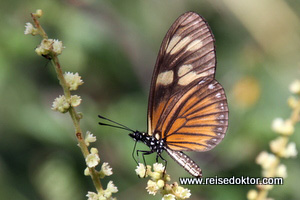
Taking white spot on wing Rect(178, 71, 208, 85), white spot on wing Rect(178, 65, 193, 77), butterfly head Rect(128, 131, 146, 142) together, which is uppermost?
white spot on wing Rect(178, 65, 193, 77)

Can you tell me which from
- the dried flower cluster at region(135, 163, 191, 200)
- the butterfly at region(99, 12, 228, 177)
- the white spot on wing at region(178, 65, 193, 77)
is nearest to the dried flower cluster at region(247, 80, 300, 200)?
the dried flower cluster at region(135, 163, 191, 200)

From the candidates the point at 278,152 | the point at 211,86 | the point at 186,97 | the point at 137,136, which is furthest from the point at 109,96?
the point at 278,152

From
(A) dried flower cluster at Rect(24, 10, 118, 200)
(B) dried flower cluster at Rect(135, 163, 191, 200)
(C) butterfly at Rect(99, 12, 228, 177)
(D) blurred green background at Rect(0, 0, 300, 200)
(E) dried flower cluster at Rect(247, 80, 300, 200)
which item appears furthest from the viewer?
(D) blurred green background at Rect(0, 0, 300, 200)

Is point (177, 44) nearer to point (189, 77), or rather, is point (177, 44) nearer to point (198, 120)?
point (189, 77)

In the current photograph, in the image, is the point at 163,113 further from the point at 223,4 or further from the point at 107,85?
the point at 223,4

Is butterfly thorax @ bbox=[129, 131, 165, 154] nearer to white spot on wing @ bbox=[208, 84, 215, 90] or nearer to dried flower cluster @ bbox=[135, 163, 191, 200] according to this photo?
white spot on wing @ bbox=[208, 84, 215, 90]

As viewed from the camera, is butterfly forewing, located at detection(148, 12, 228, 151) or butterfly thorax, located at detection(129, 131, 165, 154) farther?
butterfly thorax, located at detection(129, 131, 165, 154)

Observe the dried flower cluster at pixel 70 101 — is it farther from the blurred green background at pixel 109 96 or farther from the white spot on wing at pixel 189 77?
the blurred green background at pixel 109 96

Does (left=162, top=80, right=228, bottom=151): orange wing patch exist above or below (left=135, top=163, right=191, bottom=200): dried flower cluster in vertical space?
above
